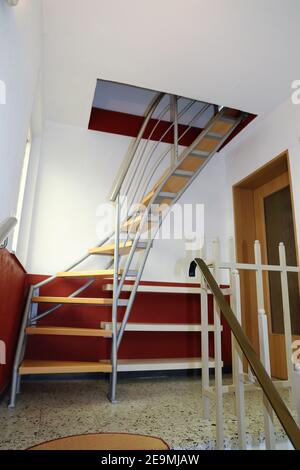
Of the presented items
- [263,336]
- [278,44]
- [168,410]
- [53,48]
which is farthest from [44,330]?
[278,44]

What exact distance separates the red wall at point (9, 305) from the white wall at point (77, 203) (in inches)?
24.5

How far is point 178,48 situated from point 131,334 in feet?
8.50

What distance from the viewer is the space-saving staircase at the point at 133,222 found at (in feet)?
7.86

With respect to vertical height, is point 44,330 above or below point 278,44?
below

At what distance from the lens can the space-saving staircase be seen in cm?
240

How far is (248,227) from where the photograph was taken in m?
3.70

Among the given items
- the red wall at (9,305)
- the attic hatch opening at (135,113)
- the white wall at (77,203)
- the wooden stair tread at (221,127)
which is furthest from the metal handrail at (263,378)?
the attic hatch opening at (135,113)

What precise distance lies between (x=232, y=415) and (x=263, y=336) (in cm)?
69

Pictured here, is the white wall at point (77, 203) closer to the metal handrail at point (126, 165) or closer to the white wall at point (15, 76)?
the metal handrail at point (126, 165)

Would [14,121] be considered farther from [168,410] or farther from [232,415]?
[232,415]

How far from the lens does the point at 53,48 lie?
2.52 metres

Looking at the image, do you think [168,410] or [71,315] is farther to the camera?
[71,315]

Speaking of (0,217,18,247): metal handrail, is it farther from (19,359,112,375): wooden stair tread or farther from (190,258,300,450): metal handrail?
(19,359,112,375): wooden stair tread

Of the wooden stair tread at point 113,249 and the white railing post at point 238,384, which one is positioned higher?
the wooden stair tread at point 113,249
